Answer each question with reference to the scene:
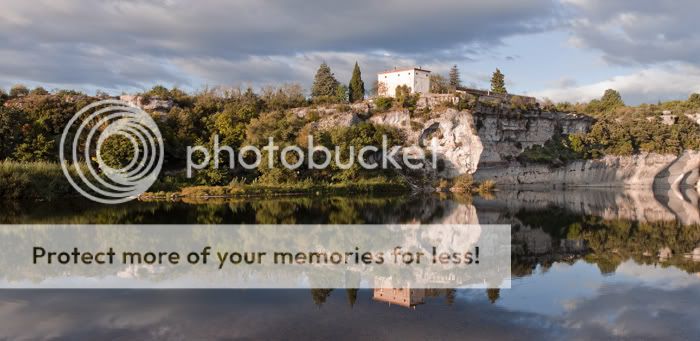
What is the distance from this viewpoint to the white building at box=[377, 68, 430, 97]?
2201 inches

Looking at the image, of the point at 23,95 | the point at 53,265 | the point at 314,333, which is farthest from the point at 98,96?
the point at 314,333

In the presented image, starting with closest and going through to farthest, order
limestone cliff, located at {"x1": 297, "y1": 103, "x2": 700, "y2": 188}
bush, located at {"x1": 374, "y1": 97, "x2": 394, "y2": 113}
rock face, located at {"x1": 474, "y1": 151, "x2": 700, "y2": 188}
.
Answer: limestone cliff, located at {"x1": 297, "y1": 103, "x2": 700, "y2": 188}, bush, located at {"x1": 374, "y1": 97, "x2": 394, "y2": 113}, rock face, located at {"x1": 474, "y1": 151, "x2": 700, "y2": 188}

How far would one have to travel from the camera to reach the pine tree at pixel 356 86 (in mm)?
59625

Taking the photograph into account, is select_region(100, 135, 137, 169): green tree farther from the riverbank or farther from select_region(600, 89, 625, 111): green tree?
select_region(600, 89, 625, 111): green tree

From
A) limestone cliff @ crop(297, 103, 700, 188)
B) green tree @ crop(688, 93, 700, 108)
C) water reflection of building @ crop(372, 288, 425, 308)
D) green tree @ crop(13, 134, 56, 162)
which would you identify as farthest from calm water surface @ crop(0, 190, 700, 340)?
green tree @ crop(688, 93, 700, 108)

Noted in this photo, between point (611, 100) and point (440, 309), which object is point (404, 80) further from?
point (440, 309)

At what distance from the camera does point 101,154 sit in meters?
36.3

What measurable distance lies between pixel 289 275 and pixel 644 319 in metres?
7.55

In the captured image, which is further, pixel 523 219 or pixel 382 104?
pixel 382 104

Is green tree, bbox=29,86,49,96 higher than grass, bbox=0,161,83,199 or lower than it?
higher

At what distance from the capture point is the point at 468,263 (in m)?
14.4

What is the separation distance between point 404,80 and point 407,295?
47.9 m

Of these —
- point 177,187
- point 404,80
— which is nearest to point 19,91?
point 177,187

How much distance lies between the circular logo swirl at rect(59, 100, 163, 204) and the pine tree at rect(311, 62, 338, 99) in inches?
908
